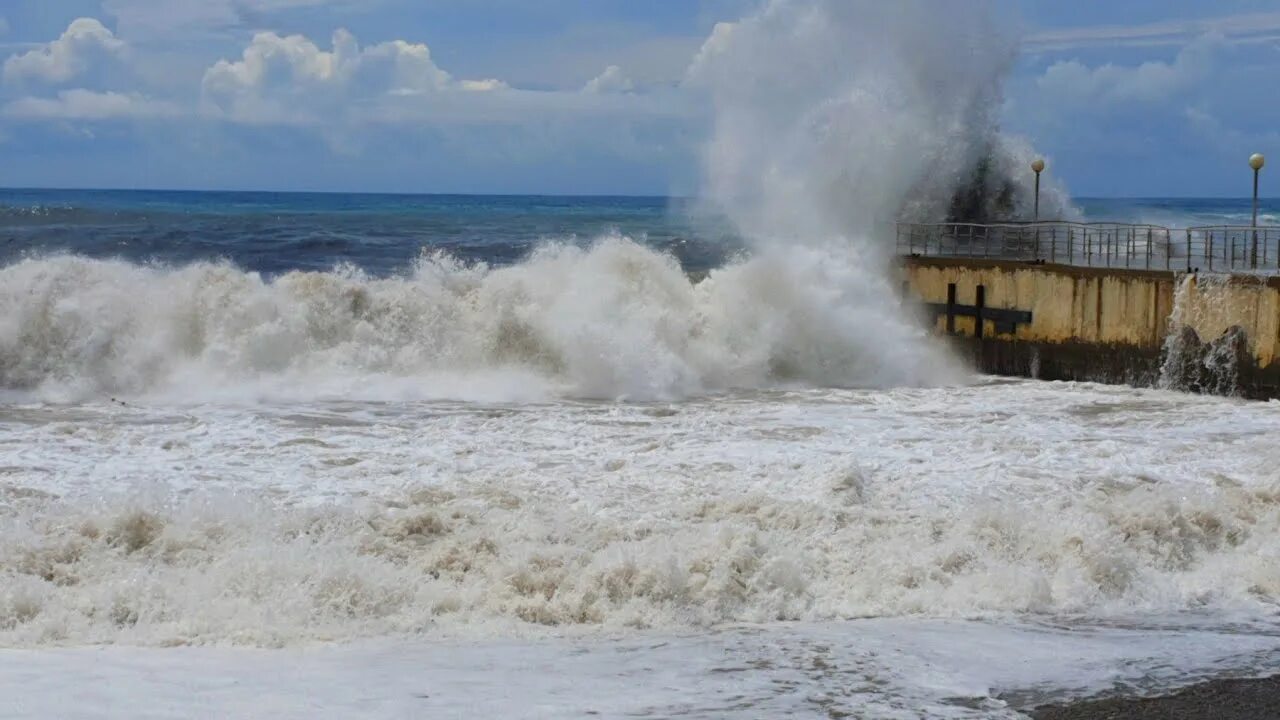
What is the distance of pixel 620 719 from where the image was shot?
605cm

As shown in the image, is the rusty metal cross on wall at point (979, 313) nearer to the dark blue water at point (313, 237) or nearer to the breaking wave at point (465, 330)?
the breaking wave at point (465, 330)

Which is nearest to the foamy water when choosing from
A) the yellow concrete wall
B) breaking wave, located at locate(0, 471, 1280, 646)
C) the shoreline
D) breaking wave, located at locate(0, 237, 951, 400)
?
breaking wave, located at locate(0, 471, 1280, 646)

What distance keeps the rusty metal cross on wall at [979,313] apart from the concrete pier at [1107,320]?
0.01 meters

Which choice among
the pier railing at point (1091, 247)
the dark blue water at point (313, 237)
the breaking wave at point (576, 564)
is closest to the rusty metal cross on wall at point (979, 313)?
the pier railing at point (1091, 247)

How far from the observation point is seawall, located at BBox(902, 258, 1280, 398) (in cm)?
1656

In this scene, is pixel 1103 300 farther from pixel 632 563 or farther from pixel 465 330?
pixel 632 563

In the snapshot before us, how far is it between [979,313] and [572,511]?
11.7 m

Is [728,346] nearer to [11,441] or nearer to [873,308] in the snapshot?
[873,308]

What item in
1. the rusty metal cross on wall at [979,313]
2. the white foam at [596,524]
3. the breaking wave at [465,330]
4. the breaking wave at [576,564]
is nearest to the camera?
the breaking wave at [576,564]

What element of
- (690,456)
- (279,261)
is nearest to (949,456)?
(690,456)

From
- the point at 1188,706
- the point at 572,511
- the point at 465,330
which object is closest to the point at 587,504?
the point at 572,511

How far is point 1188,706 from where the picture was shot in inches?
248

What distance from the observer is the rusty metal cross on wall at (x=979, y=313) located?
19406mm

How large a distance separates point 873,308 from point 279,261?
23.3 m
